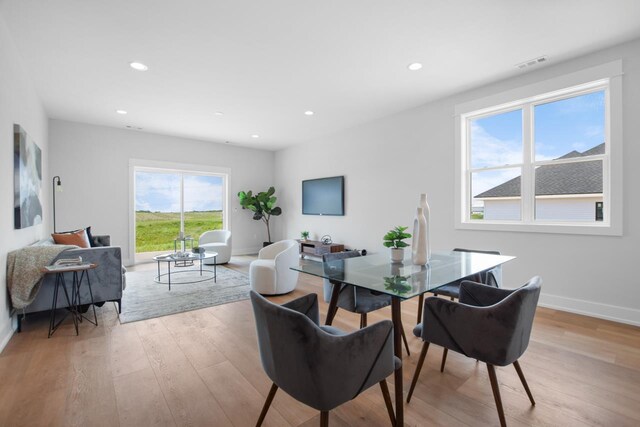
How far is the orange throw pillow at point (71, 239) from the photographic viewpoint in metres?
3.52

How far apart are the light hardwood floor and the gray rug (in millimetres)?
458

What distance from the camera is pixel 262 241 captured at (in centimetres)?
787

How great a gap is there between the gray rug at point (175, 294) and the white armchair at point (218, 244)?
28.9 inches

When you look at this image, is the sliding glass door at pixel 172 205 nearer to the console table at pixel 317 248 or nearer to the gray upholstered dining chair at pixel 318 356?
the console table at pixel 317 248

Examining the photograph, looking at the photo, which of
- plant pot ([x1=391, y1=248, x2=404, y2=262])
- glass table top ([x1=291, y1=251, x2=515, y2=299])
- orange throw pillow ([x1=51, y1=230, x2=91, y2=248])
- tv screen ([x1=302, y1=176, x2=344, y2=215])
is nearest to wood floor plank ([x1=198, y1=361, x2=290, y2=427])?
glass table top ([x1=291, y1=251, x2=515, y2=299])

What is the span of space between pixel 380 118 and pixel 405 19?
8.71ft

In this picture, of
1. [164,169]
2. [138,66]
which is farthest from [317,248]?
[138,66]

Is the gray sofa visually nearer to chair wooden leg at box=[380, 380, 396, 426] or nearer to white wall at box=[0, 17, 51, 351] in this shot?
white wall at box=[0, 17, 51, 351]

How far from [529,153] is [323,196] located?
3.65 metres

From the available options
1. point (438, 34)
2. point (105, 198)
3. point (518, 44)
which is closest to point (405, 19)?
point (438, 34)

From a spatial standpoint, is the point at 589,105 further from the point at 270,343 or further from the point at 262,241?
the point at 262,241

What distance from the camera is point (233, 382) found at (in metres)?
1.97

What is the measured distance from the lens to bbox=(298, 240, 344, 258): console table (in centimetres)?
571

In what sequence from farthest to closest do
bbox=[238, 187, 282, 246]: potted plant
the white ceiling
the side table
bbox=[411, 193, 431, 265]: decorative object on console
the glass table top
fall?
bbox=[238, 187, 282, 246]: potted plant, the side table, the white ceiling, bbox=[411, 193, 431, 265]: decorative object on console, the glass table top
